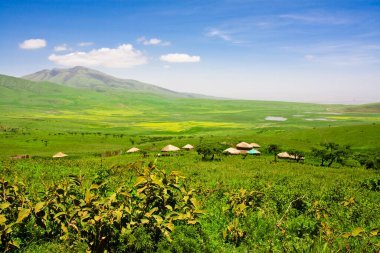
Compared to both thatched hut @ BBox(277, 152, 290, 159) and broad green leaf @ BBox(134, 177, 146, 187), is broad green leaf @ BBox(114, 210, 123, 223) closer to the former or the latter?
broad green leaf @ BBox(134, 177, 146, 187)

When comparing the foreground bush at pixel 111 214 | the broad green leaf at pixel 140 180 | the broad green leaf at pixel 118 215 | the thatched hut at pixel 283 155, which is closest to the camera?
the broad green leaf at pixel 118 215

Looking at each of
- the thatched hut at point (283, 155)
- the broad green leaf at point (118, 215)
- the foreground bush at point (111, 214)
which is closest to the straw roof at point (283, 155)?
the thatched hut at point (283, 155)

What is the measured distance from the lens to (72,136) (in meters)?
90.0

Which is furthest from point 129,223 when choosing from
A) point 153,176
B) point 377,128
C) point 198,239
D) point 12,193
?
point 377,128

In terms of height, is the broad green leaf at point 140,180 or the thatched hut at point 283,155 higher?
the broad green leaf at point 140,180

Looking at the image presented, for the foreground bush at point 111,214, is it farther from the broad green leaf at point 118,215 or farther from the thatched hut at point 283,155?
the thatched hut at point 283,155

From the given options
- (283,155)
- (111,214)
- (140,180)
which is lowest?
(283,155)

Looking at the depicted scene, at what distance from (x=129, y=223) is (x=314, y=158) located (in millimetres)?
58647

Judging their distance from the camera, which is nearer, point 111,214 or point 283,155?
point 111,214

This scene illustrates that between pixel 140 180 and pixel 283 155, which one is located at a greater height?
pixel 140 180

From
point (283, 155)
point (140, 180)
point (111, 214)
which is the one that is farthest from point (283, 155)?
point (111, 214)

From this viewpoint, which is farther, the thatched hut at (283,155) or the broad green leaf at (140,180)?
the thatched hut at (283,155)

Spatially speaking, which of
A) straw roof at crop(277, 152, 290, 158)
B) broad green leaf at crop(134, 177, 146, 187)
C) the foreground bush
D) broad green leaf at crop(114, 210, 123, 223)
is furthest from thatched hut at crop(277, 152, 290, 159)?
broad green leaf at crop(114, 210, 123, 223)

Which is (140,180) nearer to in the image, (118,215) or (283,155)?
(118,215)
